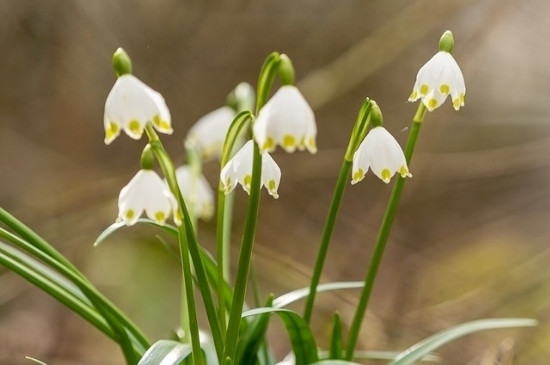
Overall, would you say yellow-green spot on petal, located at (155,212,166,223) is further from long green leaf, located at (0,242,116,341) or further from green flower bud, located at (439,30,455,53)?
Answer: green flower bud, located at (439,30,455,53)

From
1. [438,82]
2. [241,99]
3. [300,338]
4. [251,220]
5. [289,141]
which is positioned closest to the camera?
[289,141]

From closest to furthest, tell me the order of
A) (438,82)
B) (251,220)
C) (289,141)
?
(289,141) < (251,220) < (438,82)

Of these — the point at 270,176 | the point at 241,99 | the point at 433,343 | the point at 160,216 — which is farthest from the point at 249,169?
the point at 241,99

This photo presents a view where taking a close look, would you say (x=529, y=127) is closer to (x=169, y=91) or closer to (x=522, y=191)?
(x=522, y=191)

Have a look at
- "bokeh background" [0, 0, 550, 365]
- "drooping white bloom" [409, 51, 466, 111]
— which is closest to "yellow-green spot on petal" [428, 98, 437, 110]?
"drooping white bloom" [409, 51, 466, 111]

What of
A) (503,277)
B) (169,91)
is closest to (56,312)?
(169,91)

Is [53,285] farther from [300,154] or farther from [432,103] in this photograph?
[300,154]
